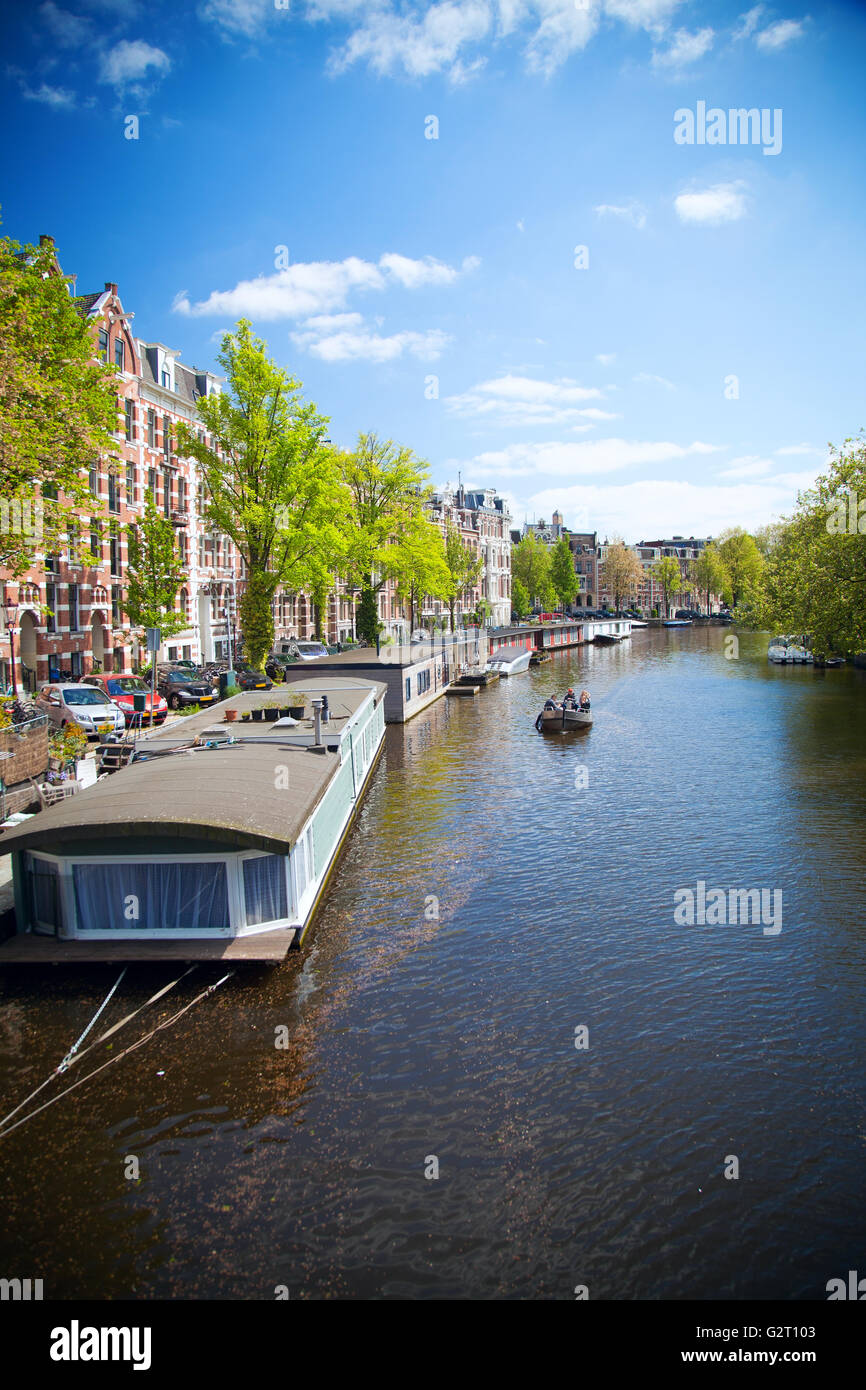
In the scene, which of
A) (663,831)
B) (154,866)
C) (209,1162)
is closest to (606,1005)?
(209,1162)

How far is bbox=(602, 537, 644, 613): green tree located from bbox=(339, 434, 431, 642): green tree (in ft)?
372

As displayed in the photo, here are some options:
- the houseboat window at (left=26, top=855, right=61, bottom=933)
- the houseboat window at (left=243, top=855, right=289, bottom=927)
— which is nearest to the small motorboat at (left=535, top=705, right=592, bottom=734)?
the houseboat window at (left=243, top=855, right=289, bottom=927)

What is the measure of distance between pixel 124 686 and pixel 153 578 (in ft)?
22.4

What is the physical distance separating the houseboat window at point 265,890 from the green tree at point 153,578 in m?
28.2

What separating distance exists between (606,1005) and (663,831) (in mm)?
10058

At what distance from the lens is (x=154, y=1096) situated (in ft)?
35.7

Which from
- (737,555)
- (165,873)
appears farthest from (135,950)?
(737,555)

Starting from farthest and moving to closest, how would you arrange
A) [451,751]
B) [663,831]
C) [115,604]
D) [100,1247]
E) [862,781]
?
[115,604] → [451,751] → [862,781] → [663,831] → [100,1247]

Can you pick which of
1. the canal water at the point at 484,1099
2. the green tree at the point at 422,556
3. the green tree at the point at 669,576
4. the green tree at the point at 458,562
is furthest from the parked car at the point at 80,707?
the green tree at the point at 669,576

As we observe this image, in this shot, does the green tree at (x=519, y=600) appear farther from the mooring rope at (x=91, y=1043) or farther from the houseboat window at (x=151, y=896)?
the mooring rope at (x=91, y=1043)

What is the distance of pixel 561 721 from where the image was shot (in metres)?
39.7

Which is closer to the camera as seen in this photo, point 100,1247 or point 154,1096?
point 100,1247

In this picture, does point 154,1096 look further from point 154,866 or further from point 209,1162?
point 154,866

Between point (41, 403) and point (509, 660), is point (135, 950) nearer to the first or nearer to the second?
point (41, 403)
